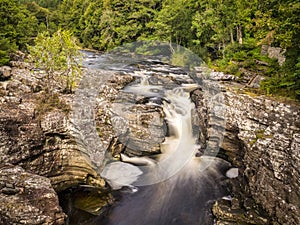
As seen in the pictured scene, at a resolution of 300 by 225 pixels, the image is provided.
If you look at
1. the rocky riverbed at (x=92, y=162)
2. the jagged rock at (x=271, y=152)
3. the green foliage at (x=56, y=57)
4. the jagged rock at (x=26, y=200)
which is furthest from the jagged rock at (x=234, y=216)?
the green foliage at (x=56, y=57)

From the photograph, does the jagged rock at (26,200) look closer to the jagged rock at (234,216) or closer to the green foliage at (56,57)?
the jagged rock at (234,216)

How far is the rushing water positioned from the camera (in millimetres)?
13461

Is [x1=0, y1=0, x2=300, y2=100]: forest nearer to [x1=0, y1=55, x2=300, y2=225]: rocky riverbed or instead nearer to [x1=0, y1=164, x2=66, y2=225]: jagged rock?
[x1=0, y1=55, x2=300, y2=225]: rocky riverbed

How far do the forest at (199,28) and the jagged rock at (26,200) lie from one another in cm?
1309

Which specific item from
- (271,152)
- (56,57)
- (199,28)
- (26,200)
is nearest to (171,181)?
(271,152)

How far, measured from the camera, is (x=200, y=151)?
1855 centimetres

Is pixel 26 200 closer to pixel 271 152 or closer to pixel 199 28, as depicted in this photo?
pixel 271 152

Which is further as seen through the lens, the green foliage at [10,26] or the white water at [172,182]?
the green foliage at [10,26]

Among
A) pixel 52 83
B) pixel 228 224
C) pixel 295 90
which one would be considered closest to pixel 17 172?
→ pixel 52 83

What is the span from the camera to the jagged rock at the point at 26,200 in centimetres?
994

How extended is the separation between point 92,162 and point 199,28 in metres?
25.1

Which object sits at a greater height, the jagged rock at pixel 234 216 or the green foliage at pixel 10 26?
the green foliage at pixel 10 26

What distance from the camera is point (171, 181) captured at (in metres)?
16.2

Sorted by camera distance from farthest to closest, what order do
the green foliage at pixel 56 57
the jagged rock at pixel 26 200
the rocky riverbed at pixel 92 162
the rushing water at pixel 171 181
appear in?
the green foliage at pixel 56 57 → the rushing water at pixel 171 181 → the rocky riverbed at pixel 92 162 → the jagged rock at pixel 26 200
